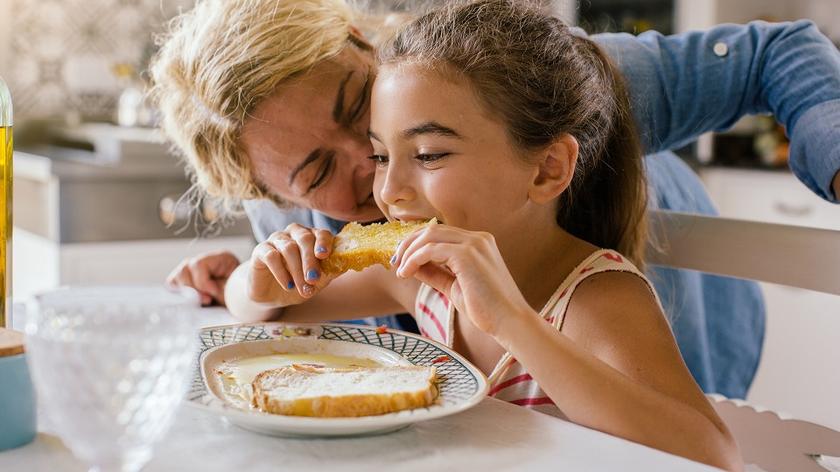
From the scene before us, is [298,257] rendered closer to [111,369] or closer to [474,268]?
[474,268]

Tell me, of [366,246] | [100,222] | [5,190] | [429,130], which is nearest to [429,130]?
[429,130]

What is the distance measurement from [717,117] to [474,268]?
0.91m

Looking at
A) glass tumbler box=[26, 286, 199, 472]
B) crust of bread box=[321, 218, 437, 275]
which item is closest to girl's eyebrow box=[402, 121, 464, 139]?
crust of bread box=[321, 218, 437, 275]

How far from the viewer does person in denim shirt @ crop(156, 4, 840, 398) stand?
1442 mm

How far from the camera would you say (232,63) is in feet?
4.50

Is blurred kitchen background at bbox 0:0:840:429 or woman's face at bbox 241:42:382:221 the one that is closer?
woman's face at bbox 241:42:382:221

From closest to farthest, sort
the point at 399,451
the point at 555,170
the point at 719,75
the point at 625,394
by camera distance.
A: 1. the point at 399,451
2. the point at 625,394
3. the point at 555,170
4. the point at 719,75

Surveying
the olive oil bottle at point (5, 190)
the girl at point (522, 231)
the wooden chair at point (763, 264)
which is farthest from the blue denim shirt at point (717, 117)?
the olive oil bottle at point (5, 190)

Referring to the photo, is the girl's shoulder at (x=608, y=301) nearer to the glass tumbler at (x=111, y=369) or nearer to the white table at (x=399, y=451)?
the white table at (x=399, y=451)

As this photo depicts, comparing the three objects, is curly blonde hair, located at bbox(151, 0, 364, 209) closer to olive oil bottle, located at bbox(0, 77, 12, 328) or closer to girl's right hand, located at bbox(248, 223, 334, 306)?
girl's right hand, located at bbox(248, 223, 334, 306)

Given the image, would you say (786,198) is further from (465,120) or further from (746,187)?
(465,120)

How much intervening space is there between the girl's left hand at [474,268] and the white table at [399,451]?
0.14 meters

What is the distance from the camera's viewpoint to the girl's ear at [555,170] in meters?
1.25

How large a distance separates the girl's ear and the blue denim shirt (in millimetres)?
315
